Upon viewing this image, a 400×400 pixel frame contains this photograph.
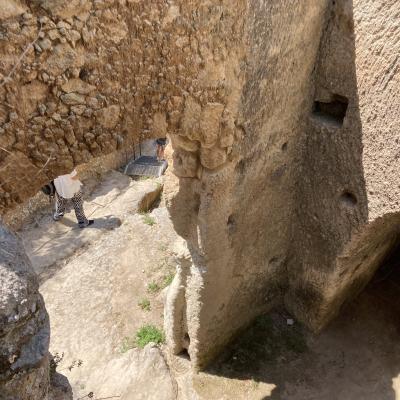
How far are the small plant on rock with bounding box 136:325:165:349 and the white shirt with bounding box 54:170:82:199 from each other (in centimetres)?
243

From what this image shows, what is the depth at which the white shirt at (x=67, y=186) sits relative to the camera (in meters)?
6.42

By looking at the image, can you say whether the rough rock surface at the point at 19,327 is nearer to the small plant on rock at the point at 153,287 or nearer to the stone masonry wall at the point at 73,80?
the stone masonry wall at the point at 73,80

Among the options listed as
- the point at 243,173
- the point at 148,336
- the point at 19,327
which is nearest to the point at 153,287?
the point at 148,336

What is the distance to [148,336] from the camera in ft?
16.2

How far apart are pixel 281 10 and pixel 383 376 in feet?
11.6

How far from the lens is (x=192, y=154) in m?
3.26

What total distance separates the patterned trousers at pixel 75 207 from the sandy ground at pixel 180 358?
0.69 metres

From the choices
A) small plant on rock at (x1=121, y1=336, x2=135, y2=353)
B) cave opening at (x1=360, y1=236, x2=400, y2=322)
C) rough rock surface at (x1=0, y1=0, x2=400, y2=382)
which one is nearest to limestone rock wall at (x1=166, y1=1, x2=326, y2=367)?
rough rock surface at (x1=0, y1=0, x2=400, y2=382)

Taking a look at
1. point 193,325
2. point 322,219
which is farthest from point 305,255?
point 193,325

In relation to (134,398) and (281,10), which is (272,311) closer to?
(134,398)

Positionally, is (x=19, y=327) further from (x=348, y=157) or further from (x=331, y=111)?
(x=331, y=111)

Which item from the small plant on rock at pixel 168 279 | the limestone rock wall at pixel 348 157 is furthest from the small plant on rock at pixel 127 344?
the limestone rock wall at pixel 348 157

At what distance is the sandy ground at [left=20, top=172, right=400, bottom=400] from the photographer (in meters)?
4.45

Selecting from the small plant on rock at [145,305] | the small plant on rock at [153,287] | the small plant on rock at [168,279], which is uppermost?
the small plant on rock at [168,279]
